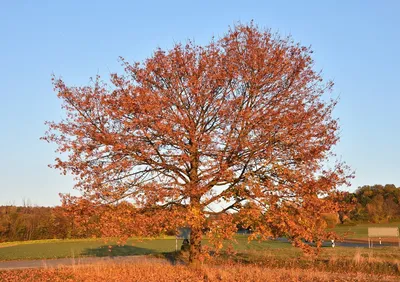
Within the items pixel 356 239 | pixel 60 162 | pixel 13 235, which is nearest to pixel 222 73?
pixel 60 162

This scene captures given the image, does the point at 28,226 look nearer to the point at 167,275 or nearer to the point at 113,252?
the point at 113,252

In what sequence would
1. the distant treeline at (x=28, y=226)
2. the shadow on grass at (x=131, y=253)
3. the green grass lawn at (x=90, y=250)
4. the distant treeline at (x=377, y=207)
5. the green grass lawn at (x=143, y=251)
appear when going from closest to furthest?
the green grass lawn at (x=143, y=251) → the shadow on grass at (x=131, y=253) → the green grass lawn at (x=90, y=250) → the distant treeline at (x=28, y=226) → the distant treeline at (x=377, y=207)

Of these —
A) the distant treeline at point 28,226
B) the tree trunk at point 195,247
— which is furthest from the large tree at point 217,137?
the distant treeline at point 28,226

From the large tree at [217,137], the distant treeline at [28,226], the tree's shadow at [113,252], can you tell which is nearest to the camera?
the large tree at [217,137]

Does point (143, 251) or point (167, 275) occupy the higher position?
point (167, 275)

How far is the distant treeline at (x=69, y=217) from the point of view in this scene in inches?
666

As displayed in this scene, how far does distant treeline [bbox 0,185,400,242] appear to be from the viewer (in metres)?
16.9

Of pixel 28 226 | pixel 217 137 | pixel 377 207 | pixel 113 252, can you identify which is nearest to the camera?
pixel 217 137

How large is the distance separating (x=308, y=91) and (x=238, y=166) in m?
3.72

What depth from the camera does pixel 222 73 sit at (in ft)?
53.6

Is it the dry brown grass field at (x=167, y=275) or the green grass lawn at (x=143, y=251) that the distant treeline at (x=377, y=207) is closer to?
the green grass lawn at (x=143, y=251)

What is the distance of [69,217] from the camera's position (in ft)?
55.8

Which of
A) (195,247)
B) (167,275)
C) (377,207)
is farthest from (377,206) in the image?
(167,275)

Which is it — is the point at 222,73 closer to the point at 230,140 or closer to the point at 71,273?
the point at 230,140
